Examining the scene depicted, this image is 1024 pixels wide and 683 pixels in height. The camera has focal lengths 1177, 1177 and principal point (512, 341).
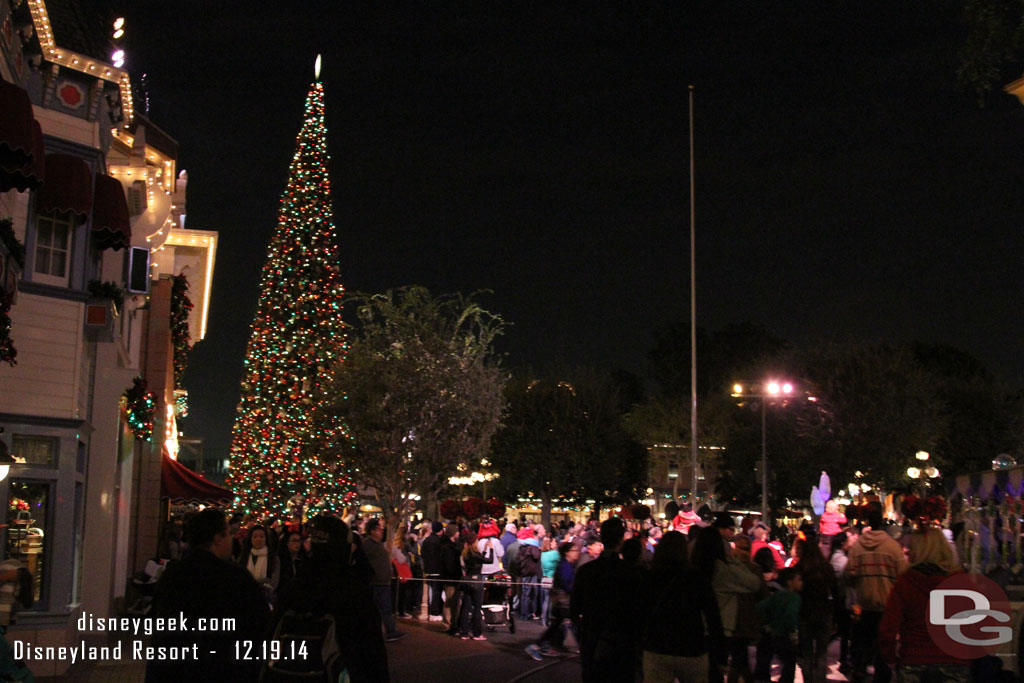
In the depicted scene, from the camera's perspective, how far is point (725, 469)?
231ft

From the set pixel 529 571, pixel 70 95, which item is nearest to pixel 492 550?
pixel 529 571

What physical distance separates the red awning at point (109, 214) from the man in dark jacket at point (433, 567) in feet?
28.4

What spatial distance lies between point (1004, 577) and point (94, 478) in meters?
13.1

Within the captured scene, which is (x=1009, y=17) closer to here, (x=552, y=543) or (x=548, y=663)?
(x=548, y=663)

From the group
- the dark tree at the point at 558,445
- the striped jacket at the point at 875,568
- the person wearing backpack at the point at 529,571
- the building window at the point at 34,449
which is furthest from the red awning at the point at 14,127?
the dark tree at the point at 558,445

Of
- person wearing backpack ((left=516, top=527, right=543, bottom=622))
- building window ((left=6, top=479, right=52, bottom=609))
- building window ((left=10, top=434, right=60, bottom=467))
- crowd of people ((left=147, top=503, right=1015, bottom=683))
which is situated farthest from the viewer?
person wearing backpack ((left=516, top=527, right=543, bottom=622))

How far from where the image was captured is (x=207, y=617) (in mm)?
6203

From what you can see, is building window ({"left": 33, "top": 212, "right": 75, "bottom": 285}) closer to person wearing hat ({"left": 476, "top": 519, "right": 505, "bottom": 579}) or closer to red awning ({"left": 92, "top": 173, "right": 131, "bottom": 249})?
red awning ({"left": 92, "top": 173, "right": 131, "bottom": 249})

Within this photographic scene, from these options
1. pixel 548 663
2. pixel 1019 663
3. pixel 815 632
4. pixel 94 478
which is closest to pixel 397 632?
pixel 548 663

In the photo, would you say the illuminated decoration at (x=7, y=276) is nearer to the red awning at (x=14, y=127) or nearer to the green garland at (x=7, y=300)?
the green garland at (x=7, y=300)

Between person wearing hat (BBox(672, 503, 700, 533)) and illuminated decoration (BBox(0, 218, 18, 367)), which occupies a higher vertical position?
illuminated decoration (BBox(0, 218, 18, 367))

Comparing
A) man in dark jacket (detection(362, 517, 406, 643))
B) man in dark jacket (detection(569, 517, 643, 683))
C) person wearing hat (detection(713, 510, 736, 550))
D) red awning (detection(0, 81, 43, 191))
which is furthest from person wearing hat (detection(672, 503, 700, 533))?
red awning (detection(0, 81, 43, 191))

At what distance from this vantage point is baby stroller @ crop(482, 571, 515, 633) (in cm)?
2264

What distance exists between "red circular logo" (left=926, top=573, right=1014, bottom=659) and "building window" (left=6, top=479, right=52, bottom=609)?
11712 millimetres
